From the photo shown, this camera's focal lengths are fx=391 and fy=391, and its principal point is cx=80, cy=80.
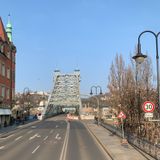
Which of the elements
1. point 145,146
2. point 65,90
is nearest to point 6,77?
point 145,146

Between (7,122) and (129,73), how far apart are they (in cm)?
3809

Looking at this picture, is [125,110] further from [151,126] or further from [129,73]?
[151,126]

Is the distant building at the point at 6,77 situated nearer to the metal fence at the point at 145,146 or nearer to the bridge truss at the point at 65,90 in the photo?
the metal fence at the point at 145,146

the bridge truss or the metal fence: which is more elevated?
the bridge truss

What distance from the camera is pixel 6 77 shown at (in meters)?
73.3

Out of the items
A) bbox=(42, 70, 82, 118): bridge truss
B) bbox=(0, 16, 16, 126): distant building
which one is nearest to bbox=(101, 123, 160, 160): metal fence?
bbox=(0, 16, 16, 126): distant building

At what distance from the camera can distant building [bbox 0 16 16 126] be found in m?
69.1

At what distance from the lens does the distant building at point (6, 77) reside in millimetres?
69062

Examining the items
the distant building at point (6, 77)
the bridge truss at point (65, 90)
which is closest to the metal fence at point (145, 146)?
the distant building at point (6, 77)

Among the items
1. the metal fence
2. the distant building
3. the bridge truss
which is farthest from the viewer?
the bridge truss

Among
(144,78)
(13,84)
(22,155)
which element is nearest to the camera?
(22,155)

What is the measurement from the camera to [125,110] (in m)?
37.5

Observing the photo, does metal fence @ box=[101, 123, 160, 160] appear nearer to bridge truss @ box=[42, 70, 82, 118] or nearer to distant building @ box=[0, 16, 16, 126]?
distant building @ box=[0, 16, 16, 126]

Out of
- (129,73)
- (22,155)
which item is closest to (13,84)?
(129,73)
